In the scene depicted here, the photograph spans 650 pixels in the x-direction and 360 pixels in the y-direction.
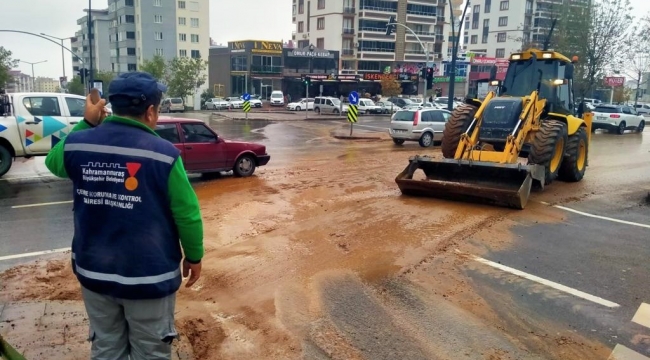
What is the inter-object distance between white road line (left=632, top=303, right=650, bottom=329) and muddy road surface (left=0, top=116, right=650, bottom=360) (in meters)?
0.05

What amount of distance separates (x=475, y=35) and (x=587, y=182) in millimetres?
91461

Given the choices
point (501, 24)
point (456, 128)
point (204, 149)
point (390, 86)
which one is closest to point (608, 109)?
point (456, 128)

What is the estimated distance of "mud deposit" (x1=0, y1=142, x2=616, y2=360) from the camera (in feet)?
14.6

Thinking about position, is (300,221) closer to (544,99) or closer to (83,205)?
(83,205)

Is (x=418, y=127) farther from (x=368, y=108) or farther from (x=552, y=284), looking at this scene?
(x=368, y=108)

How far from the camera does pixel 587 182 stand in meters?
12.8

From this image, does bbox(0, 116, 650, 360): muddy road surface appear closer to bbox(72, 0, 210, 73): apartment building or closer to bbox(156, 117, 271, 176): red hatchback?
bbox(156, 117, 271, 176): red hatchback

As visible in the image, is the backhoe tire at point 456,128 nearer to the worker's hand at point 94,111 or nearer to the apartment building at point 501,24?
the worker's hand at point 94,111

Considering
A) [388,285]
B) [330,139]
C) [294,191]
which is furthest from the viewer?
[330,139]

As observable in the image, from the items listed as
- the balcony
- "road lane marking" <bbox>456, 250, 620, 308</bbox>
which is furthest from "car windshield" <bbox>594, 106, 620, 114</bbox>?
the balcony

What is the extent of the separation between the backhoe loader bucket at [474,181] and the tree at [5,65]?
36.6m

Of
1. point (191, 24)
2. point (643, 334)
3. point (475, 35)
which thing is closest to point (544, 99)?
point (643, 334)

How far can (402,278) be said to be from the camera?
19.6ft

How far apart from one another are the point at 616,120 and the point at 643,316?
1071 inches
